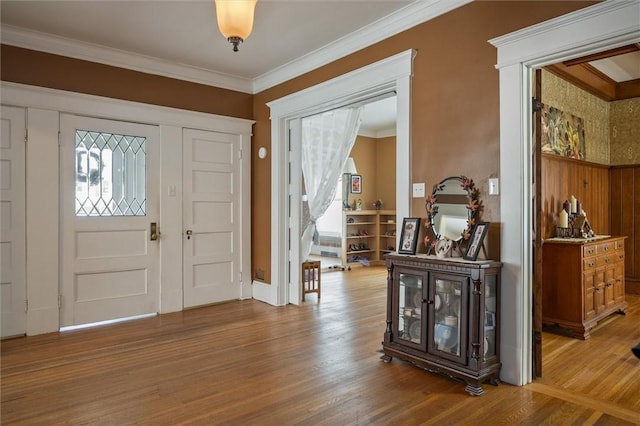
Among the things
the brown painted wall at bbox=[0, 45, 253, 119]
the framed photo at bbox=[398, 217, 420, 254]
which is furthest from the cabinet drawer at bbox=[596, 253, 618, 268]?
the brown painted wall at bbox=[0, 45, 253, 119]

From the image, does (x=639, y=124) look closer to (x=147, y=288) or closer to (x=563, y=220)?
(x=563, y=220)

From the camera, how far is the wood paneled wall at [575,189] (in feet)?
14.5

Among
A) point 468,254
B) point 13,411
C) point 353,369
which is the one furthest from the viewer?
point 353,369

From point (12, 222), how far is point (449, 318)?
3.93 metres

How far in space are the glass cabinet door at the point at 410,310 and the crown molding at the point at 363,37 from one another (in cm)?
207

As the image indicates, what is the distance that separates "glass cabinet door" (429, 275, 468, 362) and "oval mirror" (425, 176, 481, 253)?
36cm

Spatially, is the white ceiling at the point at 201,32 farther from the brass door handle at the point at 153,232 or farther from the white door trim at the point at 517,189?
the brass door handle at the point at 153,232

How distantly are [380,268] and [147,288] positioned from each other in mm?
4802

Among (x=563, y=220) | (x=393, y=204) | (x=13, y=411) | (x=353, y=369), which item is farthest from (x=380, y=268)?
(x=13, y=411)

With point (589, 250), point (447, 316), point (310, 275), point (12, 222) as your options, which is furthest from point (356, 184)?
point (12, 222)

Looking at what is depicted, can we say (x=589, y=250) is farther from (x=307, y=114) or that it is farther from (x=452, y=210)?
(x=307, y=114)

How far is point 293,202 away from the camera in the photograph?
511 cm

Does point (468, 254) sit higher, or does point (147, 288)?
point (468, 254)

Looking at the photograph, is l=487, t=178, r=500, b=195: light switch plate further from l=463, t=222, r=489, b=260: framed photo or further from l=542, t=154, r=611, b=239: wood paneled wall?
l=542, t=154, r=611, b=239: wood paneled wall
